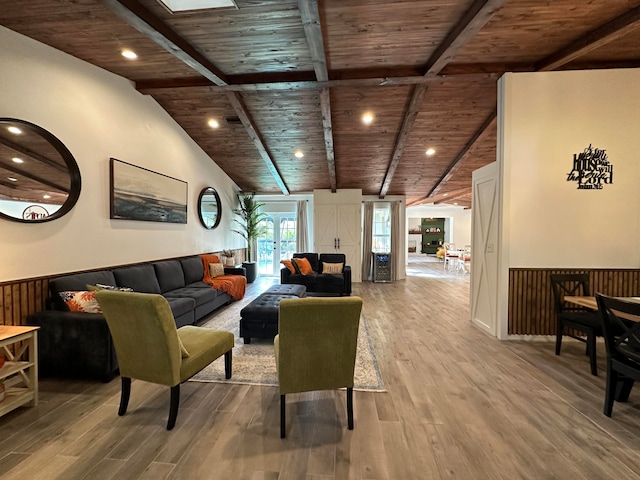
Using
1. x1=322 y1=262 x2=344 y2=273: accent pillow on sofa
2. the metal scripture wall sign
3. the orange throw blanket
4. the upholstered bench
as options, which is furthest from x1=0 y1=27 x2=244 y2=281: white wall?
the metal scripture wall sign

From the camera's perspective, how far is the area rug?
2.58m

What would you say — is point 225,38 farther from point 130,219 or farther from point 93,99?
point 130,219

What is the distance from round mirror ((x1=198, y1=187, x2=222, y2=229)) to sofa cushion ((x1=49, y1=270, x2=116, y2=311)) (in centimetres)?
272

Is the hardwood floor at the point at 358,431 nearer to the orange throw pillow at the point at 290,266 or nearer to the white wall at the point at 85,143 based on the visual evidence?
the white wall at the point at 85,143

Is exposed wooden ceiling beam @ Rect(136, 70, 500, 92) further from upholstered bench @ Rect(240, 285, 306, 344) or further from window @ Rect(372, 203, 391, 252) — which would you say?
window @ Rect(372, 203, 391, 252)

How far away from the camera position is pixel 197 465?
163 cm

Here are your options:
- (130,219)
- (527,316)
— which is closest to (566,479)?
(527,316)

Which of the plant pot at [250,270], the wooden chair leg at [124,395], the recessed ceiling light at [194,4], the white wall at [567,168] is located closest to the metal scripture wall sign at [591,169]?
the white wall at [567,168]

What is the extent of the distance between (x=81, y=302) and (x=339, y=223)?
19.6 feet

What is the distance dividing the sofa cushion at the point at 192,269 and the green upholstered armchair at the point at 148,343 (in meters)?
2.92

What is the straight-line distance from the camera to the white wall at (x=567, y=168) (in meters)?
3.49

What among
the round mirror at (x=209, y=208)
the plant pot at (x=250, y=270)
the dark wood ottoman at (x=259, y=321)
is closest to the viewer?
the dark wood ottoman at (x=259, y=321)

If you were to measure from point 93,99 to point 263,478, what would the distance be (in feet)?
14.3

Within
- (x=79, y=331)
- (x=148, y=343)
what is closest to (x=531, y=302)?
(x=148, y=343)
